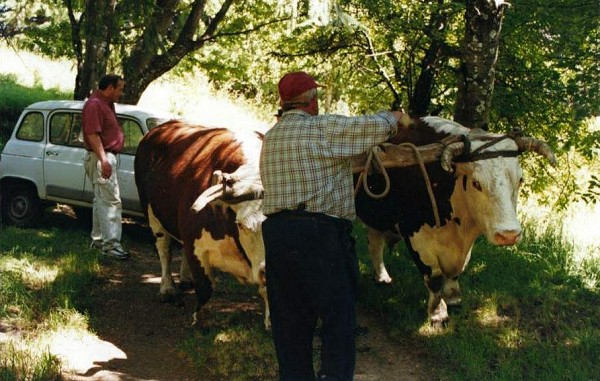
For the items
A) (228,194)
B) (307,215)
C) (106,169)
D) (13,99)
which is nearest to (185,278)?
(106,169)

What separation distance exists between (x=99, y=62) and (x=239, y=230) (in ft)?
20.9

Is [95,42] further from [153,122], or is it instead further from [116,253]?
[116,253]

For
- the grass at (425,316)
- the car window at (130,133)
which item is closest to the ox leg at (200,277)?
the grass at (425,316)

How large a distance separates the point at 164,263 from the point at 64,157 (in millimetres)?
3278

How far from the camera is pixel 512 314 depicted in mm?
6945

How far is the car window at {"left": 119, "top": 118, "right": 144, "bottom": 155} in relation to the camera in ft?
33.6

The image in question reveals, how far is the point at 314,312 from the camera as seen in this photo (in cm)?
450

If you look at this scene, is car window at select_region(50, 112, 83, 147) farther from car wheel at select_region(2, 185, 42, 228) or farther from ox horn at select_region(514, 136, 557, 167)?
ox horn at select_region(514, 136, 557, 167)

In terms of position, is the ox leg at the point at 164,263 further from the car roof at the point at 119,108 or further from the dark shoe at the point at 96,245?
the car roof at the point at 119,108

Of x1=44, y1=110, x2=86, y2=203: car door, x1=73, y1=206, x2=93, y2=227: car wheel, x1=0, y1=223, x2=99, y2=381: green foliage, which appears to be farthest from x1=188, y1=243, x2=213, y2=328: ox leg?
x1=73, y1=206, x2=93, y2=227: car wheel

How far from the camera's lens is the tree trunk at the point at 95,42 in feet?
33.5

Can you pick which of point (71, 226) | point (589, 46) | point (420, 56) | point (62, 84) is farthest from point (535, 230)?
point (62, 84)

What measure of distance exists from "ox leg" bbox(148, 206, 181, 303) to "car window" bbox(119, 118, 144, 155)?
6.97ft

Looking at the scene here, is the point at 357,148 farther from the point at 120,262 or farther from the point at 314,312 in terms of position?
the point at 120,262
